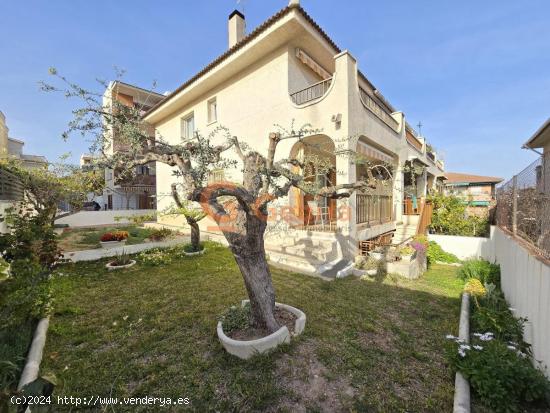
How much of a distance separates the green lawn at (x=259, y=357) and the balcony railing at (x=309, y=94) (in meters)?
10.1

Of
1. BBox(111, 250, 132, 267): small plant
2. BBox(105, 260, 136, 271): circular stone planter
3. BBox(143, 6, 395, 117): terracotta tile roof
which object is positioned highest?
BBox(143, 6, 395, 117): terracotta tile roof

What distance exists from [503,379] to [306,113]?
39.4 feet

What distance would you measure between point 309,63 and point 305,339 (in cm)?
1445

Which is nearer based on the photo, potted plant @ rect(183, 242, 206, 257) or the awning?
potted plant @ rect(183, 242, 206, 257)

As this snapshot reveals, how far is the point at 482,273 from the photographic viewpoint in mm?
9352

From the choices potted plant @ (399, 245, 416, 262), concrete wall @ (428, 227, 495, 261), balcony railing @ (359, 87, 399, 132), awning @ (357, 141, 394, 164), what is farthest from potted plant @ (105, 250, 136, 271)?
concrete wall @ (428, 227, 495, 261)

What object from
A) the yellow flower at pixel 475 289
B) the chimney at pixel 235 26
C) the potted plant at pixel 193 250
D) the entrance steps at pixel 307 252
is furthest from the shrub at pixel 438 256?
the chimney at pixel 235 26

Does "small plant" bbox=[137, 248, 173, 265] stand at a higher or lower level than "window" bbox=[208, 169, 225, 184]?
lower

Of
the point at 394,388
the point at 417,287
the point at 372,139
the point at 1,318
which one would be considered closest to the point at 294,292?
the point at 394,388

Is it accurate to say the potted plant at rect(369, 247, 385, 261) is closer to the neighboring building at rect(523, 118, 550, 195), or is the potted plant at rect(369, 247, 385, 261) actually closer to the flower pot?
the flower pot

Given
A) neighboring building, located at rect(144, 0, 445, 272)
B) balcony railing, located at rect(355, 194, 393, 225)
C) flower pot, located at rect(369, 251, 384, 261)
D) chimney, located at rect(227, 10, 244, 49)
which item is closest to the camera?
flower pot, located at rect(369, 251, 384, 261)

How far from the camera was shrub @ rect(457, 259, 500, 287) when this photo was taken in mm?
9055

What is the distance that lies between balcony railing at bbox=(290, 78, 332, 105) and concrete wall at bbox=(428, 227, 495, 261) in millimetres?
10681

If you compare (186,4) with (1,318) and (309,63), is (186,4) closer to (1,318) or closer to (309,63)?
(309,63)
